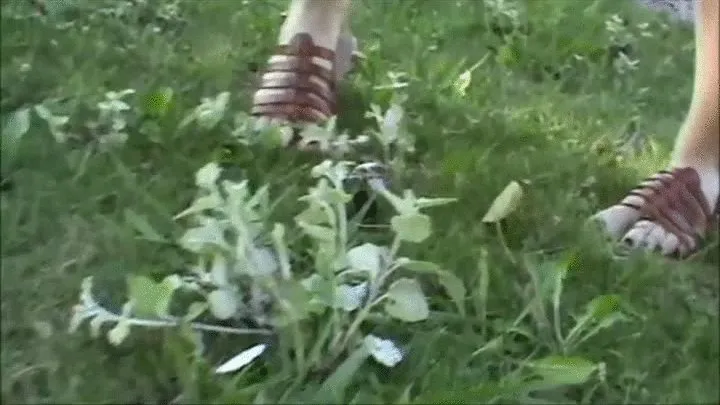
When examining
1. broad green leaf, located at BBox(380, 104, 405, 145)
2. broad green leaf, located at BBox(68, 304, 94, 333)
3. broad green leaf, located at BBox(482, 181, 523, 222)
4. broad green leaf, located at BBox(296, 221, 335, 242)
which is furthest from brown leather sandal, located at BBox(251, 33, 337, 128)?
broad green leaf, located at BBox(68, 304, 94, 333)

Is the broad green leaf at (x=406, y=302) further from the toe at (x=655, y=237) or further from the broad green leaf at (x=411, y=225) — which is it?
the toe at (x=655, y=237)

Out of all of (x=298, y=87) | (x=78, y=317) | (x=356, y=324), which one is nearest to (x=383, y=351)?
(x=356, y=324)

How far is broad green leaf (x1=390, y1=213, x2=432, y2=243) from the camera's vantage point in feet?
3.07

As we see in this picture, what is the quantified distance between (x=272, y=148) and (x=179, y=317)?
0.34 meters

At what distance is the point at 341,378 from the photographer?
0.89 metres

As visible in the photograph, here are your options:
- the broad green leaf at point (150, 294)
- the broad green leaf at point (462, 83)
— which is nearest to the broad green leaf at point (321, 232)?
the broad green leaf at point (150, 294)

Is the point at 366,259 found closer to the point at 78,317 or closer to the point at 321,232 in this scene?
the point at 321,232

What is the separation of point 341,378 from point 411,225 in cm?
14

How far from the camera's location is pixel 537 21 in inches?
72.0

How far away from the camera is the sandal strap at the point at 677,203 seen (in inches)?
49.6

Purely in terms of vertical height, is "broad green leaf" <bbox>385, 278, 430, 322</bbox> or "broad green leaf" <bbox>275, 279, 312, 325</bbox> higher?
"broad green leaf" <bbox>275, 279, 312, 325</bbox>

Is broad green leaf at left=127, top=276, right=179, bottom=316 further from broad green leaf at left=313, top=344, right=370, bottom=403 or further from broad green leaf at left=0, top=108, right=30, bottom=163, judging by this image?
broad green leaf at left=0, top=108, right=30, bottom=163

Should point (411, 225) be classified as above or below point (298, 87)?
below

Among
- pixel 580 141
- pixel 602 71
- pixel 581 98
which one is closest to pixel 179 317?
pixel 580 141
